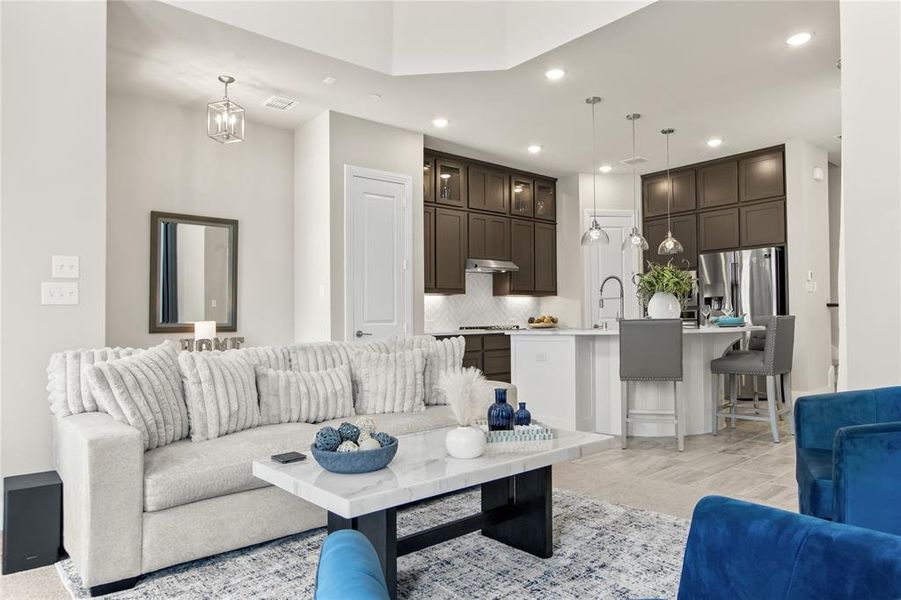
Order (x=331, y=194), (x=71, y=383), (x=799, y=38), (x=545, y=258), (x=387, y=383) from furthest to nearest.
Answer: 1. (x=545, y=258)
2. (x=331, y=194)
3. (x=799, y=38)
4. (x=387, y=383)
5. (x=71, y=383)

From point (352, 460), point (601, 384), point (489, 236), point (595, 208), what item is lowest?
point (601, 384)

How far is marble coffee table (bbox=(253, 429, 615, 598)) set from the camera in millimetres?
1901

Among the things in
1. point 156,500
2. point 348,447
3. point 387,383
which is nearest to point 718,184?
point 387,383

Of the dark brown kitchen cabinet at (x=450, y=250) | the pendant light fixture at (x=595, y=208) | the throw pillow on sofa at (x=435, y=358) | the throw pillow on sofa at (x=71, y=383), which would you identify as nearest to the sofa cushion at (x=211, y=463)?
the throw pillow on sofa at (x=71, y=383)

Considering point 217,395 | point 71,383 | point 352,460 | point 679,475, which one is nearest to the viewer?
point 352,460

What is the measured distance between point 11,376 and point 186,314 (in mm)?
2136

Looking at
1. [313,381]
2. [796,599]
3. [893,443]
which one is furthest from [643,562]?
[313,381]

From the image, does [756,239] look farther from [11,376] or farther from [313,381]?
[11,376]

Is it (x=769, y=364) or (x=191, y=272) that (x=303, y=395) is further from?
(x=769, y=364)

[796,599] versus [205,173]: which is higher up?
[205,173]

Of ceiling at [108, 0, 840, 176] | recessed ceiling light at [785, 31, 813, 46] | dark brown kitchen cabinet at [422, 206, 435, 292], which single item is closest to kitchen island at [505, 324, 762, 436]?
dark brown kitchen cabinet at [422, 206, 435, 292]

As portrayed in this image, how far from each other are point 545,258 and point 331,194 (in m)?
3.51

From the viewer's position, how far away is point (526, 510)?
2.61m

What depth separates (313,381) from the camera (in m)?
3.37
